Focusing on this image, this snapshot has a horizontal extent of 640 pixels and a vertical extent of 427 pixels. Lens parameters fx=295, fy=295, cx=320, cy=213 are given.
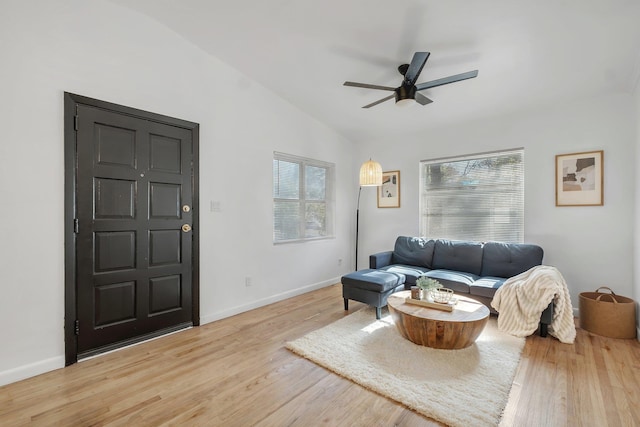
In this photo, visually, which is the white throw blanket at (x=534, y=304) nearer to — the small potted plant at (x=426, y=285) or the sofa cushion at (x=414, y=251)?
the small potted plant at (x=426, y=285)

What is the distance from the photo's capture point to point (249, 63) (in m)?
3.45

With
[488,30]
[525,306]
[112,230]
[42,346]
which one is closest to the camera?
[42,346]

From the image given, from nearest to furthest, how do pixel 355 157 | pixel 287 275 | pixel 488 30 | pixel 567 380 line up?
pixel 567 380, pixel 488 30, pixel 287 275, pixel 355 157

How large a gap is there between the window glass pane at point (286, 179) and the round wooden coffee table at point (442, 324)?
7.62 feet

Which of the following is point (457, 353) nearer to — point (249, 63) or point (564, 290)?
point (564, 290)

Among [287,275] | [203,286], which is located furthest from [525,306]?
[203,286]

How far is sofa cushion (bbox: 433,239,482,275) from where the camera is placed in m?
3.83

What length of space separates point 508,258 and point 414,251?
1.17 metres

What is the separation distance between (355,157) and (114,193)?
12.7 ft

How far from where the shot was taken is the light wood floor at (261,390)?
1778 millimetres

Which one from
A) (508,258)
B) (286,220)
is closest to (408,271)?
(508,258)

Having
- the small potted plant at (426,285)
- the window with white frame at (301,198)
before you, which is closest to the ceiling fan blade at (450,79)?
the small potted plant at (426,285)

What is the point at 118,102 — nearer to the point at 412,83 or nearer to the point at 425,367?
the point at 412,83

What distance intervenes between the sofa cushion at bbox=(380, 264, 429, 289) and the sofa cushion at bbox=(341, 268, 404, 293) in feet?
0.29
